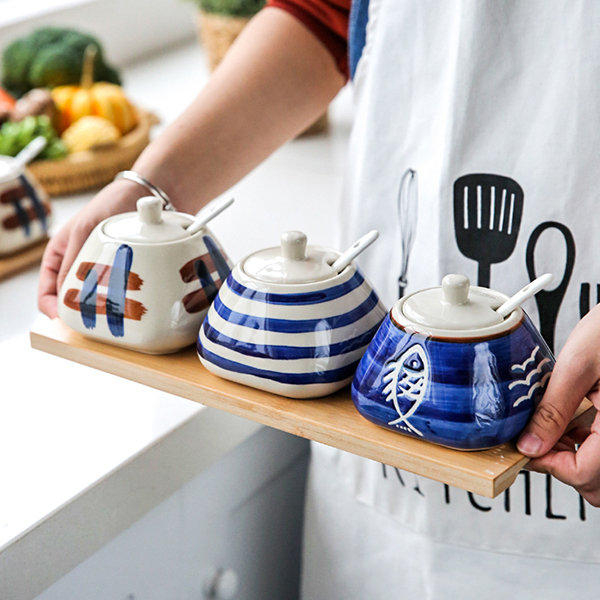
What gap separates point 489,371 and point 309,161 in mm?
930

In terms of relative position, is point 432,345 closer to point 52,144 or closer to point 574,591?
point 574,591

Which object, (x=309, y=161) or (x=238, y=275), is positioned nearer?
(x=238, y=275)

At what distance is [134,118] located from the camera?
Answer: 139 cm

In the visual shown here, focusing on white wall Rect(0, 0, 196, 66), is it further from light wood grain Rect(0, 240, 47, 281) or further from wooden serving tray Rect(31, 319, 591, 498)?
wooden serving tray Rect(31, 319, 591, 498)

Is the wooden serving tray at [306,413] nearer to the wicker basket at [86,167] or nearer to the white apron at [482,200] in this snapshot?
the white apron at [482,200]

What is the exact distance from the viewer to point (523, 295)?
487 millimetres

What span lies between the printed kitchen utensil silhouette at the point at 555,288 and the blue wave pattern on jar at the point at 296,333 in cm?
18

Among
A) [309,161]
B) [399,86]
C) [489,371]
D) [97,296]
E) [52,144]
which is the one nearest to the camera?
[489,371]

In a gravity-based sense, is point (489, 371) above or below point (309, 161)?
above

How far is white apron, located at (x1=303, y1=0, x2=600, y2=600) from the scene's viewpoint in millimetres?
650

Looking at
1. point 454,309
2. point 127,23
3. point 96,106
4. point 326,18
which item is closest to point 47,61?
point 96,106

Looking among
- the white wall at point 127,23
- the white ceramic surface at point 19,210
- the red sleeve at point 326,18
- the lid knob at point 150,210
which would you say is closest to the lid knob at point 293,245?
the lid knob at point 150,210

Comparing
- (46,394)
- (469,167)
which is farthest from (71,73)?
(469,167)

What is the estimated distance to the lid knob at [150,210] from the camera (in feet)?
1.97
